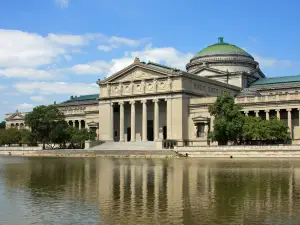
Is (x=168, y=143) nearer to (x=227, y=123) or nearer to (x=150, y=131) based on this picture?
(x=150, y=131)

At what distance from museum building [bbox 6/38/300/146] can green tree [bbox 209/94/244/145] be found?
48.7 feet

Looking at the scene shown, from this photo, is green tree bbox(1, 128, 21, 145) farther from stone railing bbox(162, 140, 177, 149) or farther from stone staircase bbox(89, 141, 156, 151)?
stone railing bbox(162, 140, 177, 149)

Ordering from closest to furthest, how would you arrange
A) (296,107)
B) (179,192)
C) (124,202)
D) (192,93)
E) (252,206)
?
1. (252,206)
2. (124,202)
3. (179,192)
4. (296,107)
5. (192,93)

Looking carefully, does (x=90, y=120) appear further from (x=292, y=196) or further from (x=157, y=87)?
(x=292, y=196)

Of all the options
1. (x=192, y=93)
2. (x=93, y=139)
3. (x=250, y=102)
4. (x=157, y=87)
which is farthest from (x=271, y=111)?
(x=93, y=139)

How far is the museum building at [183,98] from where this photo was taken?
9975cm

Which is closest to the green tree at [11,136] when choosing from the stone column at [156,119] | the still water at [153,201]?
the stone column at [156,119]

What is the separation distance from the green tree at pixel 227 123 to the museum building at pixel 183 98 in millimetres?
14833

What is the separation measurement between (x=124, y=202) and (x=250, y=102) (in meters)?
77.5

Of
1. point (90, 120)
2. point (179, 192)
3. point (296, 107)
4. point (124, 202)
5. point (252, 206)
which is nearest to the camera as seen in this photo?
point (252, 206)

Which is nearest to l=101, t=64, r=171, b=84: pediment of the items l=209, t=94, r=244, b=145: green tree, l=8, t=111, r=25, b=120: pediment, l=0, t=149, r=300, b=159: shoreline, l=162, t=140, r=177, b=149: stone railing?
l=162, t=140, r=177, b=149: stone railing

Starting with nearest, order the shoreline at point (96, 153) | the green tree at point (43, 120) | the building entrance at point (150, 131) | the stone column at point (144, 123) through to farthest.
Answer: the shoreline at point (96, 153) < the green tree at point (43, 120) < the stone column at point (144, 123) < the building entrance at point (150, 131)

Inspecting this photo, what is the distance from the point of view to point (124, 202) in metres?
25.3

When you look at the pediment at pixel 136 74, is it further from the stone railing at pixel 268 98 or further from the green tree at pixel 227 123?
the green tree at pixel 227 123
